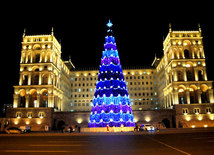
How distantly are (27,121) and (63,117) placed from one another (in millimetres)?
11435

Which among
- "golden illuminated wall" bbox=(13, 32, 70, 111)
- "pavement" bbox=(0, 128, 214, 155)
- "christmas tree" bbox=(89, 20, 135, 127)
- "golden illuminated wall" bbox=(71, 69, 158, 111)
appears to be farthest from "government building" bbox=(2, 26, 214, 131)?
"pavement" bbox=(0, 128, 214, 155)

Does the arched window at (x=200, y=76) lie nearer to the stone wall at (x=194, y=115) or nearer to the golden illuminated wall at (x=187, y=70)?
the golden illuminated wall at (x=187, y=70)

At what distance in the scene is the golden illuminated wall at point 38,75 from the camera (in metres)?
67.2

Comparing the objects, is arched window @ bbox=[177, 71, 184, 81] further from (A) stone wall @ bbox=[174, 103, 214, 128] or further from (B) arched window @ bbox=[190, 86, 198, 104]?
(A) stone wall @ bbox=[174, 103, 214, 128]

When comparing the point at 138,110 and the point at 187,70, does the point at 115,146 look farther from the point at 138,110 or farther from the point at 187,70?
the point at 187,70

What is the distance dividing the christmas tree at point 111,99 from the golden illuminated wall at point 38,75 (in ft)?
107

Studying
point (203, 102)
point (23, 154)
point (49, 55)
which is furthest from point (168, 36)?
point (23, 154)

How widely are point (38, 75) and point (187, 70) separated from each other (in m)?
51.5

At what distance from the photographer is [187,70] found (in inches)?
2694

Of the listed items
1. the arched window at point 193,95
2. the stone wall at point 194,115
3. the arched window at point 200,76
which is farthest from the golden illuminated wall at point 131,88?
the stone wall at point 194,115

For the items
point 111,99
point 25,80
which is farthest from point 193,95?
point 25,80

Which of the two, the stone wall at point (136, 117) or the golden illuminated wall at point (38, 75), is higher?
the golden illuminated wall at point (38, 75)

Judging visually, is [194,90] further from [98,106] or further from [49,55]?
[49,55]

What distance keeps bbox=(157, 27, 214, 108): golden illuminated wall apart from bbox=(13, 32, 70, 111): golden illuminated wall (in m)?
40.3
